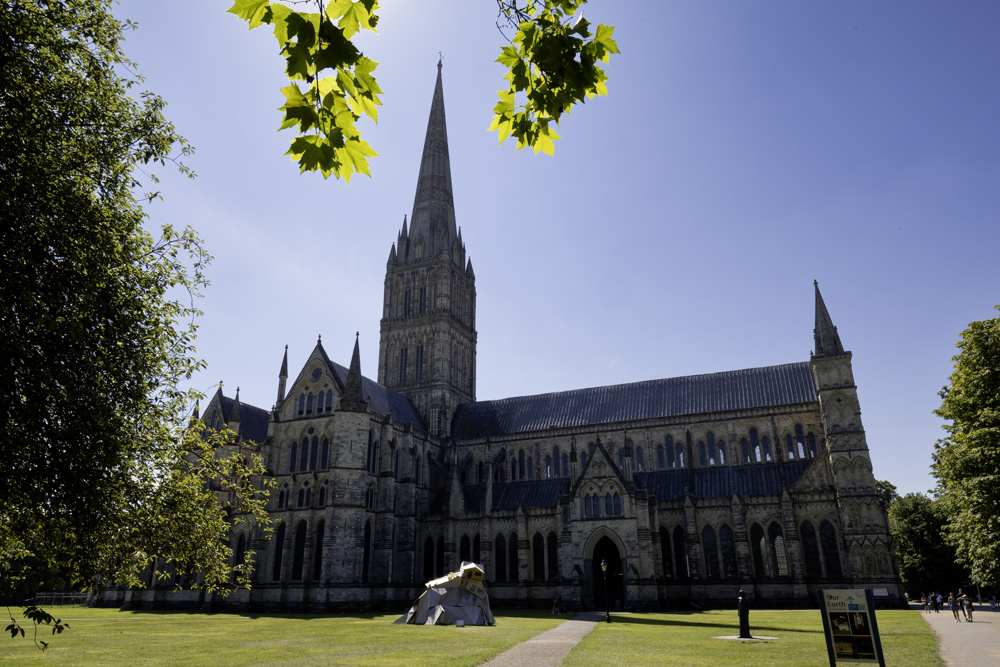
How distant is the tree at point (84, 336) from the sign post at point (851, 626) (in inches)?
451

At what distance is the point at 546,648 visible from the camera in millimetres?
20281

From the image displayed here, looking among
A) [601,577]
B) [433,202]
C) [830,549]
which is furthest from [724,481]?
[433,202]

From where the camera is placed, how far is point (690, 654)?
18484mm

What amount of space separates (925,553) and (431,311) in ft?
160

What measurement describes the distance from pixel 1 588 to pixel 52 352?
16.7 feet

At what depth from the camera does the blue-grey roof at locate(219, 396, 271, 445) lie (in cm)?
5734

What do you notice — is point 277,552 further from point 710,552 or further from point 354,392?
point 710,552

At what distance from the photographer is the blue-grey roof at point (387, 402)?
5109 centimetres

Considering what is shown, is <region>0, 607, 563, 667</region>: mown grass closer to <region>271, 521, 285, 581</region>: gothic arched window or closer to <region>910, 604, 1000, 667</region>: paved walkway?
<region>910, 604, 1000, 667</region>: paved walkway

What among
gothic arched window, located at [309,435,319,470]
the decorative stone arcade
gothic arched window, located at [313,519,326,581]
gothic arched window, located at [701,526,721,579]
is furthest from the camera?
gothic arched window, located at [309,435,319,470]

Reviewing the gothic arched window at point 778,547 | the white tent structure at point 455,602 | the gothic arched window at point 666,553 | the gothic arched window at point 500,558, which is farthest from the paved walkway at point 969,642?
the gothic arched window at point 500,558

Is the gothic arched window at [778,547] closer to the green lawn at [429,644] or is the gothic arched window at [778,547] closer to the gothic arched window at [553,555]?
the green lawn at [429,644]

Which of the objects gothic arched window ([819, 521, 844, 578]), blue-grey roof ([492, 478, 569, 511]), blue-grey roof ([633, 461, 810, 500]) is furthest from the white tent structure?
gothic arched window ([819, 521, 844, 578])

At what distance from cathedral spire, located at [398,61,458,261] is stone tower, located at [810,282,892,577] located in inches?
1396
